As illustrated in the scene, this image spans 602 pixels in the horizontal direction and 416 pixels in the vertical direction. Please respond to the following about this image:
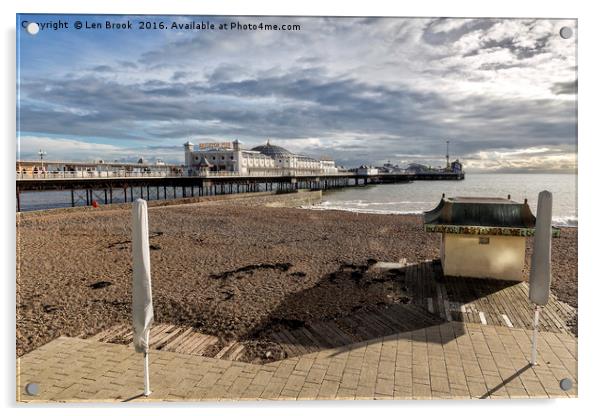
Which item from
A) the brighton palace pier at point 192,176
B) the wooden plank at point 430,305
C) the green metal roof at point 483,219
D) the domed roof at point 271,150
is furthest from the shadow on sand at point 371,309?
the domed roof at point 271,150

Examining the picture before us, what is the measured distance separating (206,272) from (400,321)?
4.93 meters

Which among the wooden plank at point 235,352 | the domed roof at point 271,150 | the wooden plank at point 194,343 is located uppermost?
the domed roof at point 271,150

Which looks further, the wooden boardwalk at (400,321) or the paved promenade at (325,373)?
the wooden boardwalk at (400,321)

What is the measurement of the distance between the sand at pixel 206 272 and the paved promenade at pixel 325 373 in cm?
90

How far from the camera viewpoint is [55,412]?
402 centimetres

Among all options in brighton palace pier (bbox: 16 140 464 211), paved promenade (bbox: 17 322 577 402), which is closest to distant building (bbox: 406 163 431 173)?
brighton palace pier (bbox: 16 140 464 211)

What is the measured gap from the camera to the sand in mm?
5883

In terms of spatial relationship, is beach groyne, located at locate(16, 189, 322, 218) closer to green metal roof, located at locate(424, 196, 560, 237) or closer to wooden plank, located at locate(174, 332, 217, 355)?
wooden plank, located at locate(174, 332, 217, 355)

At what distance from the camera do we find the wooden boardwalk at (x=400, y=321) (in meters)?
4.96

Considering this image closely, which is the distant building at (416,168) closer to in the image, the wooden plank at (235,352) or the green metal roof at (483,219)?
the green metal roof at (483,219)

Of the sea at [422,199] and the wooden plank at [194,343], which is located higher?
the sea at [422,199]

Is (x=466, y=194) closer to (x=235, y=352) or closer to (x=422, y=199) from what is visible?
(x=422, y=199)
